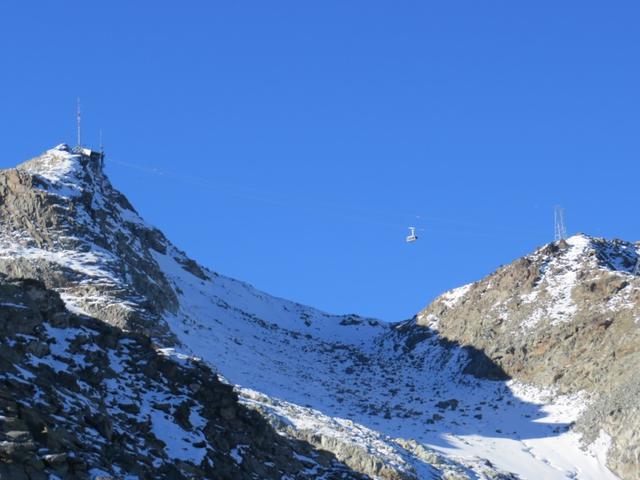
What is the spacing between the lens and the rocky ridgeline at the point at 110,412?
21375 millimetres

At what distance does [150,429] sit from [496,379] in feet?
166

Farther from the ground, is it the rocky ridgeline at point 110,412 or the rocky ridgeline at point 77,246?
the rocky ridgeline at point 77,246

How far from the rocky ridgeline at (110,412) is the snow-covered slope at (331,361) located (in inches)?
390

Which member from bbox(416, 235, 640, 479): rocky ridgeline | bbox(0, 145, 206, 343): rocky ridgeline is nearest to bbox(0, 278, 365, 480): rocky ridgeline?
bbox(0, 145, 206, 343): rocky ridgeline

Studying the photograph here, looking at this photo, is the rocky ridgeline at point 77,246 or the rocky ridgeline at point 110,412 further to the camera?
the rocky ridgeline at point 77,246

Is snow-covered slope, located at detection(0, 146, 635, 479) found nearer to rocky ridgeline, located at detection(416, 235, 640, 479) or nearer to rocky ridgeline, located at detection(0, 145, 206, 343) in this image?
rocky ridgeline, located at detection(0, 145, 206, 343)

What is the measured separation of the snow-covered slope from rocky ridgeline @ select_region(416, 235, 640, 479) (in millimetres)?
519

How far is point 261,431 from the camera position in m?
32.5

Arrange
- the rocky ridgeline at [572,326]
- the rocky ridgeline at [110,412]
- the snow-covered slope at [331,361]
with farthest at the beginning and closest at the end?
the rocky ridgeline at [572,326] → the snow-covered slope at [331,361] → the rocky ridgeline at [110,412]

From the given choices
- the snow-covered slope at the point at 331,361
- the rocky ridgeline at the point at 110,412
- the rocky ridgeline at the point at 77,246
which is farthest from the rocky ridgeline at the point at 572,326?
A: the rocky ridgeline at the point at 110,412

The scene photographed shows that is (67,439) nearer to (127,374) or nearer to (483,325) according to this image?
(127,374)

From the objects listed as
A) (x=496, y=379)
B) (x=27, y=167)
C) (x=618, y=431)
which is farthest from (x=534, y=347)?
(x=27, y=167)

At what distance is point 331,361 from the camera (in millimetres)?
85938

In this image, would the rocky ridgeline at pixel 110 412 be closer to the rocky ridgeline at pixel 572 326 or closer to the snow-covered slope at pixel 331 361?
the snow-covered slope at pixel 331 361
